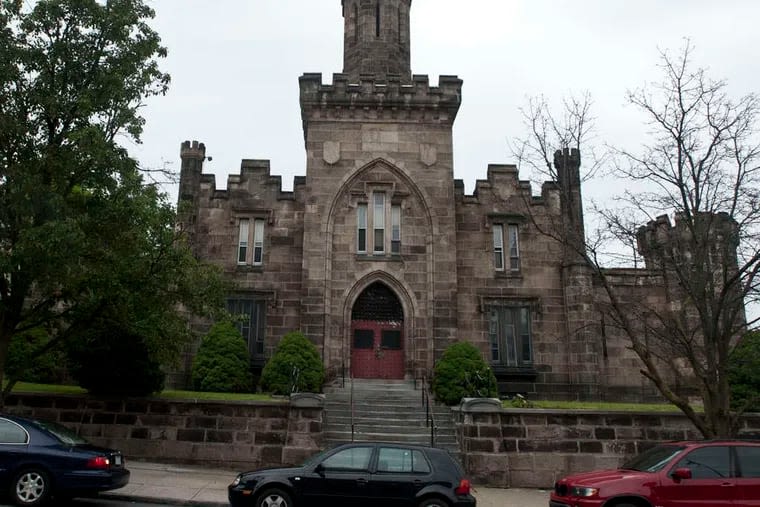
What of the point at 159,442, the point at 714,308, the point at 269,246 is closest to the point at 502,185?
the point at 269,246

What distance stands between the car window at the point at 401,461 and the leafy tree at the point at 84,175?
21.3ft

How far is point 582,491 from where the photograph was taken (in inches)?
409

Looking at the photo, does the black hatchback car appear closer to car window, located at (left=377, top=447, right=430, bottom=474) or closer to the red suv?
car window, located at (left=377, top=447, right=430, bottom=474)

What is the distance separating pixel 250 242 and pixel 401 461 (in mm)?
15084

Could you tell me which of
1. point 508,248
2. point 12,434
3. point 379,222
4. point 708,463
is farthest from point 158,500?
point 508,248

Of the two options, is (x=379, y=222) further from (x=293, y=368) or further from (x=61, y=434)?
(x=61, y=434)

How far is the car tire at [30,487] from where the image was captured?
1039 centimetres

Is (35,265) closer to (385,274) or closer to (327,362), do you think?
(327,362)

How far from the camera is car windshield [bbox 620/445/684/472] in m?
10.7

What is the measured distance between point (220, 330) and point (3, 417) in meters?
11.2

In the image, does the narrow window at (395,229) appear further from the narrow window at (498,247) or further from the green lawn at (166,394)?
the green lawn at (166,394)

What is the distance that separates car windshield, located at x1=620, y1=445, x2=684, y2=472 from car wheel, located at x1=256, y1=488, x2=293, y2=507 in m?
5.76

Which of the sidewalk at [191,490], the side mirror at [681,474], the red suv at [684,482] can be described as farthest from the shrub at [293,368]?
the side mirror at [681,474]

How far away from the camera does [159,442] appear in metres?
16.4
